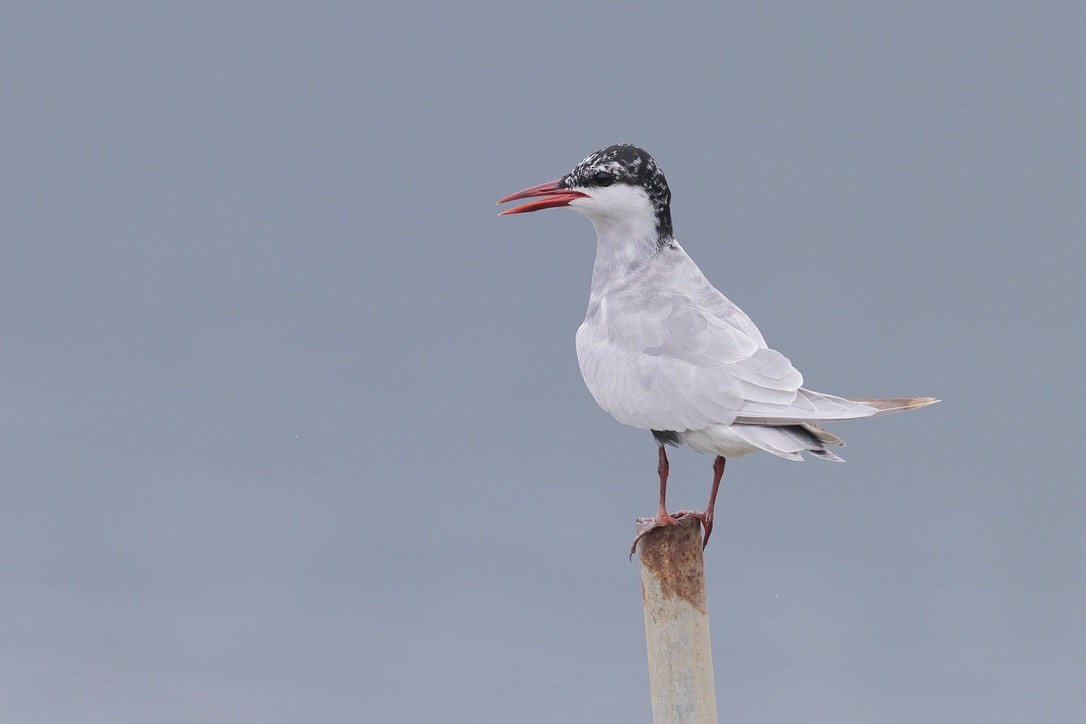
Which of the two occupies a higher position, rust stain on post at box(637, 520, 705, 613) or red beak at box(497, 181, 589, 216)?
red beak at box(497, 181, 589, 216)

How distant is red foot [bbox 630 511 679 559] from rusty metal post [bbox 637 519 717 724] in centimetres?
4

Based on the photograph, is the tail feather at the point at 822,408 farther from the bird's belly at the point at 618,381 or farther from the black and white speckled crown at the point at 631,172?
the black and white speckled crown at the point at 631,172

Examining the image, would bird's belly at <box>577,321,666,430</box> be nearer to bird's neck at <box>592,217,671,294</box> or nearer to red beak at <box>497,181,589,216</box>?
bird's neck at <box>592,217,671,294</box>

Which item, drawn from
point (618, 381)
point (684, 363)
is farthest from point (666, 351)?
point (618, 381)

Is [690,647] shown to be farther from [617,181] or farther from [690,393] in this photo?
[617,181]

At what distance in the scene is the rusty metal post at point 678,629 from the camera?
24.1 ft

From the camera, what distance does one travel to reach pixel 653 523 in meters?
7.42

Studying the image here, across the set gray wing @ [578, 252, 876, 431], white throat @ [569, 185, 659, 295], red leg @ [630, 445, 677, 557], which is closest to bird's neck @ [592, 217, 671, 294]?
white throat @ [569, 185, 659, 295]

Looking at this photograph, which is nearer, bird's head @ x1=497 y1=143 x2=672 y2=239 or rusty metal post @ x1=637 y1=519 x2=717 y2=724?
rusty metal post @ x1=637 y1=519 x2=717 y2=724

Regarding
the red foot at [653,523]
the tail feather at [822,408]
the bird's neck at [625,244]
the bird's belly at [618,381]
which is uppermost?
the bird's neck at [625,244]

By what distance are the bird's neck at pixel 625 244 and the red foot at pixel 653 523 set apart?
1.45 meters

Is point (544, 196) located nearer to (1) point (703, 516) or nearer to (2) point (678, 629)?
(1) point (703, 516)

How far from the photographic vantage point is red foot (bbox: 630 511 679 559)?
737cm

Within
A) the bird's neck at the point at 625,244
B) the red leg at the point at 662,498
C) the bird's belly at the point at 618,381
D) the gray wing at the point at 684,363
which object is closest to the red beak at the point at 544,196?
the bird's neck at the point at 625,244
